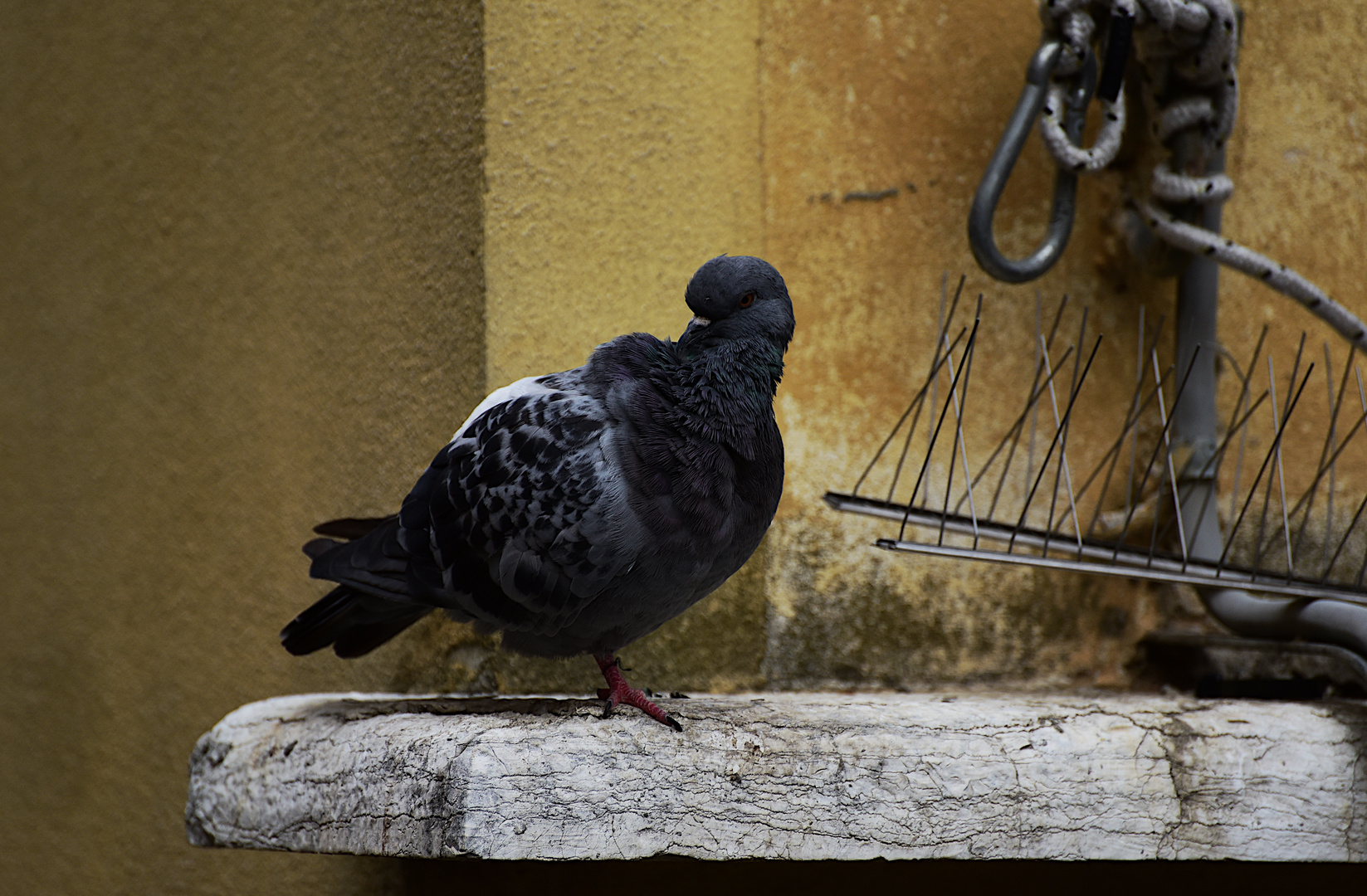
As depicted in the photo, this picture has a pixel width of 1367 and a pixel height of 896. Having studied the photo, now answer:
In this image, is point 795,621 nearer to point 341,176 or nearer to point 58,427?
point 341,176

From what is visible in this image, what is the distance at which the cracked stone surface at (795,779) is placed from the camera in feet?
4.75

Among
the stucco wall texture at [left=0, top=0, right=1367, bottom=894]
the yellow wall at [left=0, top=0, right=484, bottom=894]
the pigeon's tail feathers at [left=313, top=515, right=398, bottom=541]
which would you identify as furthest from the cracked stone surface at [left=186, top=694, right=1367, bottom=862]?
the yellow wall at [left=0, top=0, right=484, bottom=894]

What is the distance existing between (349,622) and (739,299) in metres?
0.79

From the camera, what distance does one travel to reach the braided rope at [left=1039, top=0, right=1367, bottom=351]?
82.5 inches

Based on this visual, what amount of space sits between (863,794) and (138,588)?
1887mm

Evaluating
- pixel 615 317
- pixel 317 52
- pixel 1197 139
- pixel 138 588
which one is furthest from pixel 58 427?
pixel 1197 139

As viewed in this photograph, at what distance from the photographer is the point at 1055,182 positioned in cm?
218


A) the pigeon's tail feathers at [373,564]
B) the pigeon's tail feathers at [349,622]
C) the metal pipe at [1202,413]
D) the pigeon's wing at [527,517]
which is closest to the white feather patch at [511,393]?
the pigeon's wing at [527,517]

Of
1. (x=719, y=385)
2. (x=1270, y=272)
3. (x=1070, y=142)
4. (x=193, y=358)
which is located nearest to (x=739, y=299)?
(x=719, y=385)

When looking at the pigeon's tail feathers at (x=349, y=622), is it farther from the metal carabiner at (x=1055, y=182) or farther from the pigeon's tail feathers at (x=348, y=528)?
the metal carabiner at (x=1055, y=182)

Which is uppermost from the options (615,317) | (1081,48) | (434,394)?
(1081,48)

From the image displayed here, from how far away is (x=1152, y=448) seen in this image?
2.42m

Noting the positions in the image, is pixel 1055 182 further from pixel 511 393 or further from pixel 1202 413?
pixel 511 393

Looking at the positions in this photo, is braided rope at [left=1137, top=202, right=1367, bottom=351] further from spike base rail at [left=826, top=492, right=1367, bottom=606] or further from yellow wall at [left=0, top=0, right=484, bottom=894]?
yellow wall at [left=0, top=0, right=484, bottom=894]
